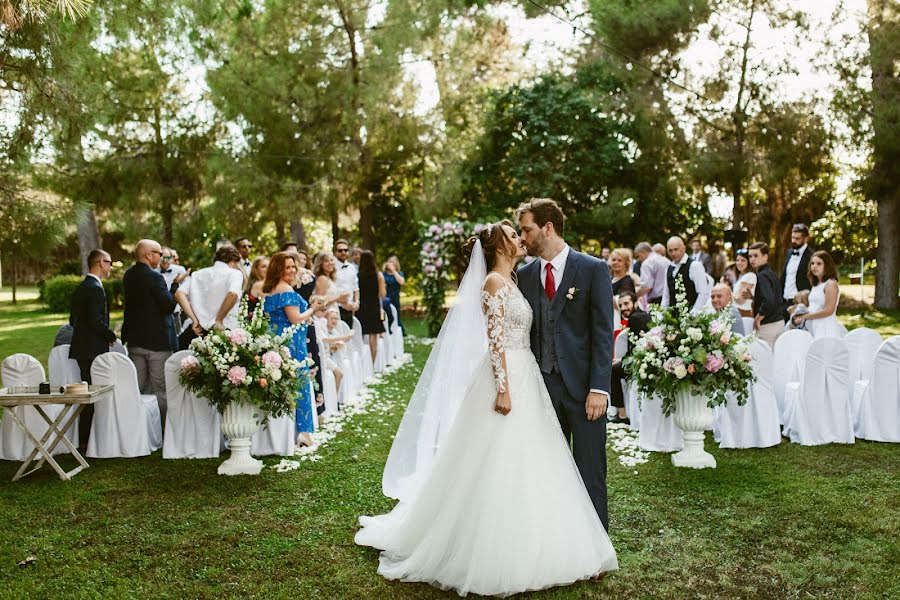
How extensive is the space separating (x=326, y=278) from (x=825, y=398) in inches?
210

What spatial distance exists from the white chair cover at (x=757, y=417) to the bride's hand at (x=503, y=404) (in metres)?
3.33

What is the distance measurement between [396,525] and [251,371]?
216 cm

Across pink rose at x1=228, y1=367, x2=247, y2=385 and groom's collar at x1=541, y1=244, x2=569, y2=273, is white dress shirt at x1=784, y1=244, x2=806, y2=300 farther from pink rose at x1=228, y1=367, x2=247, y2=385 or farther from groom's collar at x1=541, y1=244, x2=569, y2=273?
pink rose at x1=228, y1=367, x2=247, y2=385

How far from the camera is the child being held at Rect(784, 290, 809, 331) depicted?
8367mm

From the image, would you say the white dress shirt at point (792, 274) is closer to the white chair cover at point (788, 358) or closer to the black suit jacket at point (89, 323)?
the white chair cover at point (788, 358)

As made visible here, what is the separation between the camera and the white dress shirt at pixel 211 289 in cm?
731

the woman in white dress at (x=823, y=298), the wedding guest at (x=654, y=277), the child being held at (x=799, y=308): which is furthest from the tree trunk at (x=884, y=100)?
the woman in white dress at (x=823, y=298)

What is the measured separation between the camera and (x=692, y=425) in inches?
239

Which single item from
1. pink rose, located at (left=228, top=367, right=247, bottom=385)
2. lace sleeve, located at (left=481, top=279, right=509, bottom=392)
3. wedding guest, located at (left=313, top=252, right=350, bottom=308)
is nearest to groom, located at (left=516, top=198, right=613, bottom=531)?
lace sleeve, located at (left=481, top=279, right=509, bottom=392)

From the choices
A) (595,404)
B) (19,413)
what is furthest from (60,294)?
(595,404)

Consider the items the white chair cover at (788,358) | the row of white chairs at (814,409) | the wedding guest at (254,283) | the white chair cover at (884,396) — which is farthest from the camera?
the wedding guest at (254,283)

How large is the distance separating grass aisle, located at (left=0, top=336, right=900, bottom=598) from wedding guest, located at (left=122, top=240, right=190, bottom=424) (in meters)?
1.02

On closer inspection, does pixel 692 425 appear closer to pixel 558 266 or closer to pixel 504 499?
pixel 558 266

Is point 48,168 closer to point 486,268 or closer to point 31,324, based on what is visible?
point 486,268
